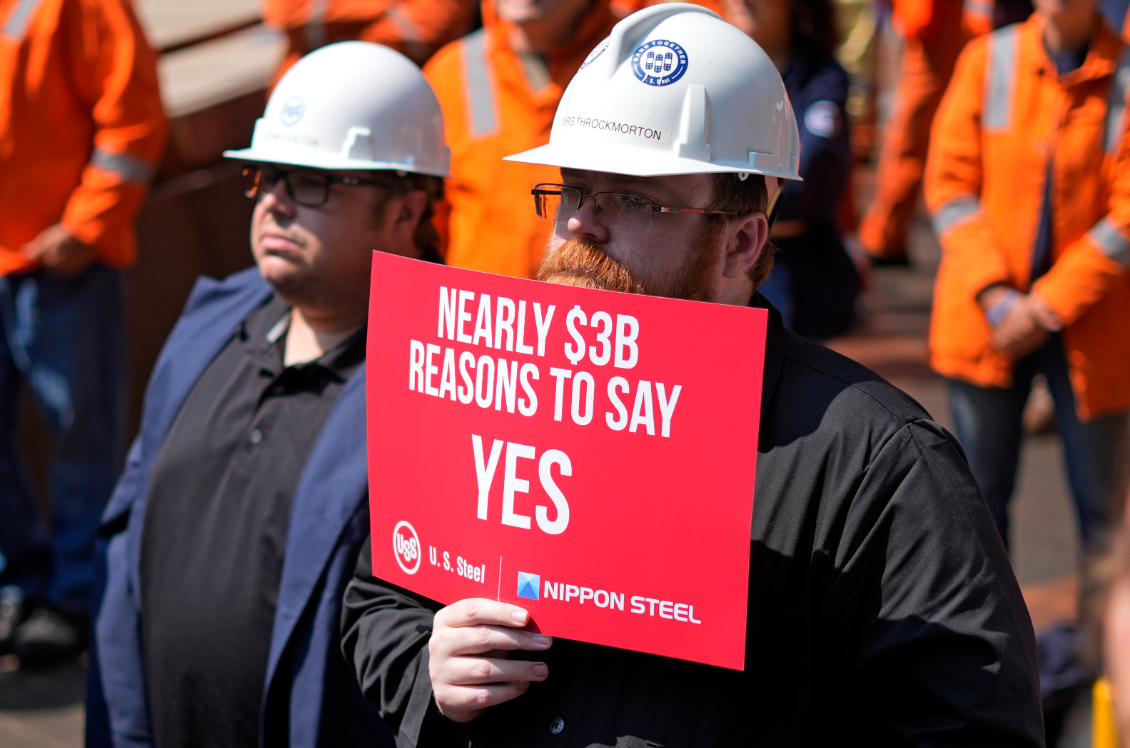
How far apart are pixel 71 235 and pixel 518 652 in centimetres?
314

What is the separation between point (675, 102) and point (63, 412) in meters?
3.34

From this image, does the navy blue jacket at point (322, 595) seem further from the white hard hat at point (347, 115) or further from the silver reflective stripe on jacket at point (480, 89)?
the silver reflective stripe on jacket at point (480, 89)

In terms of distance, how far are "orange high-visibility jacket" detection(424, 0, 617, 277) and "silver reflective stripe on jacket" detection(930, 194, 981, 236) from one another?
4.11 ft

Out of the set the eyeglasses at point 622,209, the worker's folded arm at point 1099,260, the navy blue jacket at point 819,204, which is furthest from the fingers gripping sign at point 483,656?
the worker's folded arm at point 1099,260

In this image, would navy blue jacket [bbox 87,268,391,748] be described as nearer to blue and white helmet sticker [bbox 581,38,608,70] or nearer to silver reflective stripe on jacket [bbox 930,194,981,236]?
blue and white helmet sticker [bbox 581,38,608,70]

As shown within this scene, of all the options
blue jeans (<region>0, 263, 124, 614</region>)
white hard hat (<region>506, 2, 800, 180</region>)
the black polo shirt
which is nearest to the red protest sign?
white hard hat (<region>506, 2, 800, 180</region>)

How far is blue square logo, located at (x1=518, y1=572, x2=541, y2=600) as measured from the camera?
1515 millimetres

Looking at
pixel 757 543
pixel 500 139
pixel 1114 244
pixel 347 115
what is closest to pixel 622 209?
pixel 757 543

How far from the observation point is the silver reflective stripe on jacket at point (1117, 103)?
3.27m

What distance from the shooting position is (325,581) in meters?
2.15

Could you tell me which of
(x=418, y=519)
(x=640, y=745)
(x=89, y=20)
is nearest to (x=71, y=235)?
(x=89, y=20)

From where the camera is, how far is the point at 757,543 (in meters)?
1.51

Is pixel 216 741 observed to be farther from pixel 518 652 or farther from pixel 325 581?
pixel 518 652

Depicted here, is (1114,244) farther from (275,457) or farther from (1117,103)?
(275,457)
